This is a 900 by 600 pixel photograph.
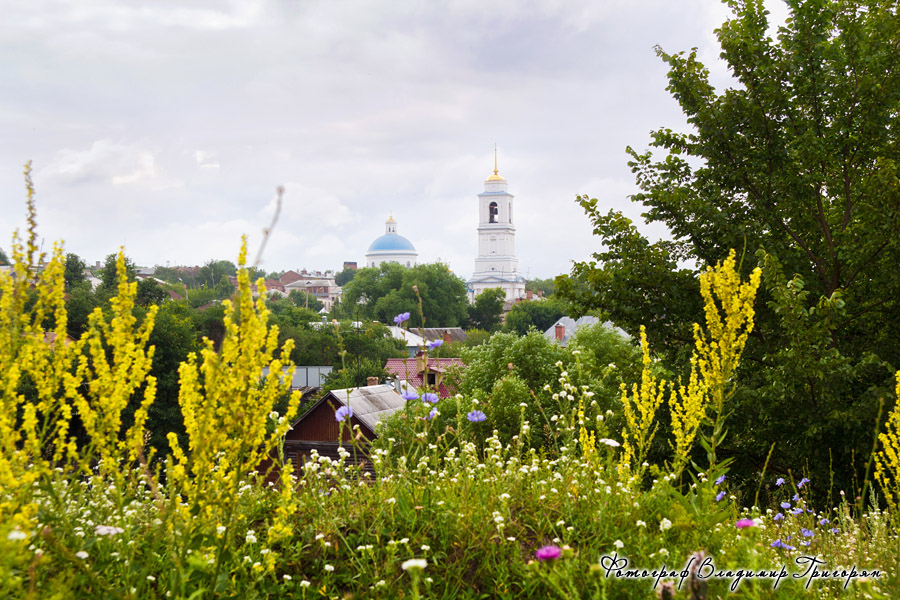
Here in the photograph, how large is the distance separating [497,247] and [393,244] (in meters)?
33.9

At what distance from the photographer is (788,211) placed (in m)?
8.64

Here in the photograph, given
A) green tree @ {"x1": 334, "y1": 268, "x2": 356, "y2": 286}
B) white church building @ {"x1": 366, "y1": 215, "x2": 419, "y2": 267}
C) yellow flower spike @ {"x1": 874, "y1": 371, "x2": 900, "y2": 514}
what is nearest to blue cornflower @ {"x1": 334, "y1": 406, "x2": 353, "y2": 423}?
yellow flower spike @ {"x1": 874, "y1": 371, "x2": 900, "y2": 514}

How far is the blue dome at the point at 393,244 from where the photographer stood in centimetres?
15325

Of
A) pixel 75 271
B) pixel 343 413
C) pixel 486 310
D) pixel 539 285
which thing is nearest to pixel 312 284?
pixel 539 285

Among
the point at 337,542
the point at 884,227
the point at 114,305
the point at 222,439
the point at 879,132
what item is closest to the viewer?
the point at 222,439

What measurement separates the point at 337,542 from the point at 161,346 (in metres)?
28.5

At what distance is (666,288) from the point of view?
8.78 meters

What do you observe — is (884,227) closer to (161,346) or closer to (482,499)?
(482,499)

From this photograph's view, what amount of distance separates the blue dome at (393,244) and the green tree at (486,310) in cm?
7460

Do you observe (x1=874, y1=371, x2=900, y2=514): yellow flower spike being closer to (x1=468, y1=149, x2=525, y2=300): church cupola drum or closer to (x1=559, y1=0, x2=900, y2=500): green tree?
(x1=559, y1=0, x2=900, y2=500): green tree

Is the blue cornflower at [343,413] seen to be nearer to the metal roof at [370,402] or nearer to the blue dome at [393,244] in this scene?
the metal roof at [370,402]

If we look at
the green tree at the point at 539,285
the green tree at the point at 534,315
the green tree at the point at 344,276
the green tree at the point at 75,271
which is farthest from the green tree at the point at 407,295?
the green tree at the point at 344,276

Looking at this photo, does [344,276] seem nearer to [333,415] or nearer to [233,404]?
[333,415]

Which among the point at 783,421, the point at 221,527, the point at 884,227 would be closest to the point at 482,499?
the point at 221,527
